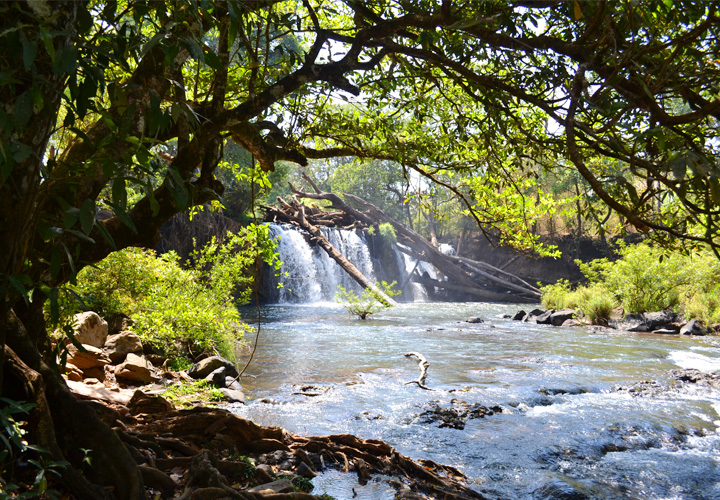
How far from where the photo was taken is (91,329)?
23.4ft

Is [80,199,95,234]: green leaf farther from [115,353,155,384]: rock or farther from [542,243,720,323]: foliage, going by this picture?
[542,243,720,323]: foliage

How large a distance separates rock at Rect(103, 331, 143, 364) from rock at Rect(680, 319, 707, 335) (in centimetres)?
1585

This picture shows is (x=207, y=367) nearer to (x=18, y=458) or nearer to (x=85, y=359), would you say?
(x=85, y=359)

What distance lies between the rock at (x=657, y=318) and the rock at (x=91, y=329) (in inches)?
643

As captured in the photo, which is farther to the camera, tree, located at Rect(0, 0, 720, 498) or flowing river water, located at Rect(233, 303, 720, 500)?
flowing river water, located at Rect(233, 303, 720, 500)

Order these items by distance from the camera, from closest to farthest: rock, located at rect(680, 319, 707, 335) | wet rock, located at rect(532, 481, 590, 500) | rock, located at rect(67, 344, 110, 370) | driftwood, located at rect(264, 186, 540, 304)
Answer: wet rock, located at rect(532, 481, 590, 500) < rock, located at rect(67, 344, 110, 370) < rock, located at rect(680, 319, 707, 335) < driftwood, located at rect(264, 186, 540, 304)

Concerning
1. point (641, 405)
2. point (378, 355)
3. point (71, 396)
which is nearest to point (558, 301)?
point (378, 355)

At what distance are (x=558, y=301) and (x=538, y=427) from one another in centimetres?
1658

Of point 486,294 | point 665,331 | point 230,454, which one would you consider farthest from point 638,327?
point 230,454

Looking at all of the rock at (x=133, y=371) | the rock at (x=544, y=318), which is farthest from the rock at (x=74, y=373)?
the rock at (x=544, y=318)

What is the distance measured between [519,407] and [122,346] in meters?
5.90

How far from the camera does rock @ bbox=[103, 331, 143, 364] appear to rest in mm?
7281

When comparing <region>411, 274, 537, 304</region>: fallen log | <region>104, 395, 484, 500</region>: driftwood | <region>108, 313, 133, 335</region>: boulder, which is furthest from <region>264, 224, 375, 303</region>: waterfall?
<region>104, 395, 484, 500</region>: driftwood

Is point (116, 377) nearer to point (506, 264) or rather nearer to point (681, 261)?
point (681, 261)
